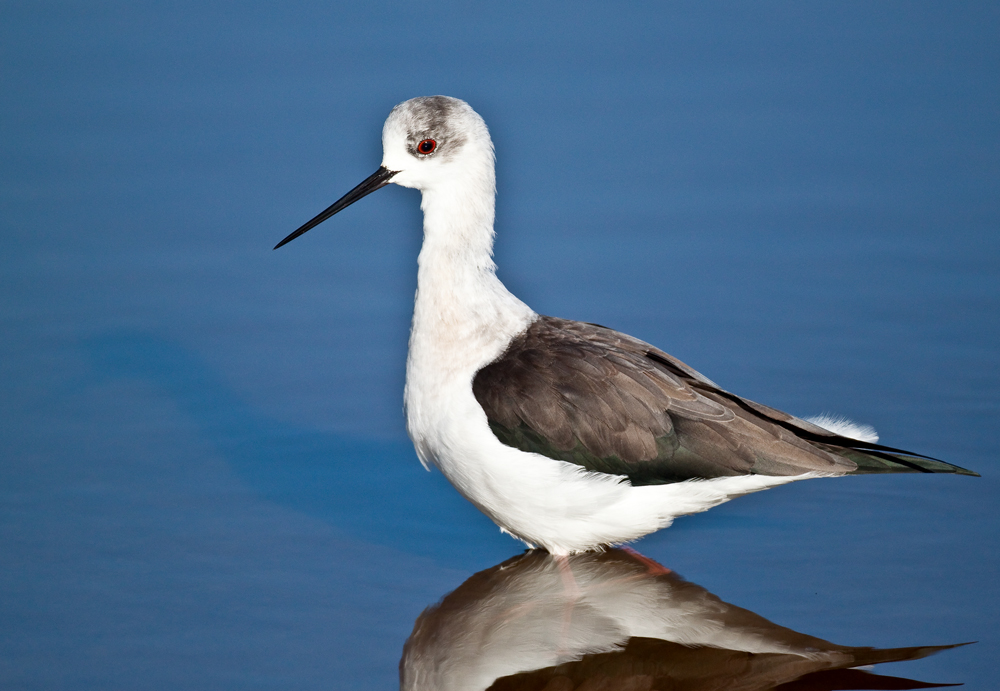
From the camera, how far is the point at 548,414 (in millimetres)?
5828

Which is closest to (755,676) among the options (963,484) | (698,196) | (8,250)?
(963,484)

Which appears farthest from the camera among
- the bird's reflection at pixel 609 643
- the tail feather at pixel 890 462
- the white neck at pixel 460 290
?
the white neck at pixel 460 290

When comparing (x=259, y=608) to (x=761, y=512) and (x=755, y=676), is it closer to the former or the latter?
(x=755, y=676)

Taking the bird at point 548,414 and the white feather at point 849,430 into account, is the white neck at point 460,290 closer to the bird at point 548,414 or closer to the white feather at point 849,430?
the bird at point 548,414

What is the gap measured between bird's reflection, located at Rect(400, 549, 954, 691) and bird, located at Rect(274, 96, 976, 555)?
0.27m

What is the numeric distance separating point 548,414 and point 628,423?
1.25 ft

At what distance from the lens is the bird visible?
5.79m

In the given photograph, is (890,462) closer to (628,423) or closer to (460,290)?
(628,423)

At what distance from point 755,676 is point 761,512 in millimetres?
1470

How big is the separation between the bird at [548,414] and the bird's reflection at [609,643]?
27 cm

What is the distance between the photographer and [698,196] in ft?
31.7

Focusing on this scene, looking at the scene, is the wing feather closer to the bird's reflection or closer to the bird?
the bird

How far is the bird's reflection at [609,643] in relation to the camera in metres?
5.37

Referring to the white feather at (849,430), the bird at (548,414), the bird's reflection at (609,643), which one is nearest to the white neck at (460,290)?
the bird at (548,414)
